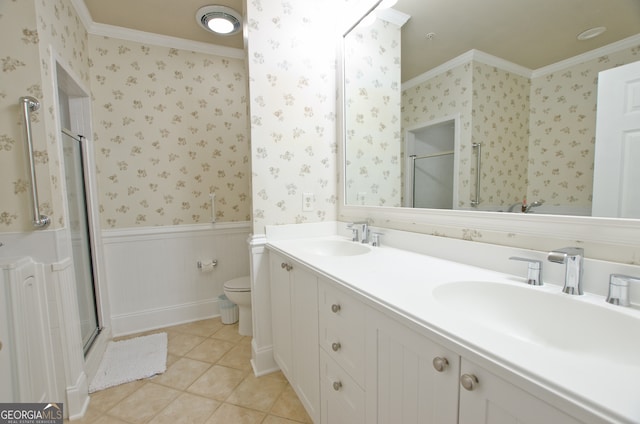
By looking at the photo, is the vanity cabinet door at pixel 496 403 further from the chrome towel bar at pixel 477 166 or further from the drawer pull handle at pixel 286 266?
the drawer pull handle at pixel 286 266

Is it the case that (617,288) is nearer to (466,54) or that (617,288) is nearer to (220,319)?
(466,54)

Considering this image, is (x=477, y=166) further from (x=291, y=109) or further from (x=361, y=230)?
(x=291, y=109)

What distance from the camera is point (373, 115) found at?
163 cm

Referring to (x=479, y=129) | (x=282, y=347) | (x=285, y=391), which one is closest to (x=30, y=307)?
(x=282, y=347)

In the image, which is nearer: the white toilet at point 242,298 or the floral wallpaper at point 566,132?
the floral wallpaper at point 566,132

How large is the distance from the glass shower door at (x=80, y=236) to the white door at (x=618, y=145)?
8.33 feet

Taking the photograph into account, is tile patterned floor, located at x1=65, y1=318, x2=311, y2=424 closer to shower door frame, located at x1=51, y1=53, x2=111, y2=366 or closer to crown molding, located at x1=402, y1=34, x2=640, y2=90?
shower door frame, located at x1=51, y1=53, x2=111, y2=366

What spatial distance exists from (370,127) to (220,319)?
6.93 ft

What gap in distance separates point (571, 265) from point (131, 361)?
8.03 ft

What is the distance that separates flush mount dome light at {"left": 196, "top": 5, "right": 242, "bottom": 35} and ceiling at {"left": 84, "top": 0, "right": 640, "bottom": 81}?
1.29m

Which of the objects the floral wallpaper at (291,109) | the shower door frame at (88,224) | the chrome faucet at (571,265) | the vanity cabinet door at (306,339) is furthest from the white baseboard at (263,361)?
the chrome faucet at (571,265)

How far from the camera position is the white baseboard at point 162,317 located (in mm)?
2268

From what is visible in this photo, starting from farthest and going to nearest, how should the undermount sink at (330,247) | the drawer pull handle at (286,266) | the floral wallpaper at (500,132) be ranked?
the undermount sink at (330,247) < the drawer pull handle at (286,266) < the floral wallpaper at (500,132)

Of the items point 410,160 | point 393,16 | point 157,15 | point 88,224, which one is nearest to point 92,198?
point 88,224
